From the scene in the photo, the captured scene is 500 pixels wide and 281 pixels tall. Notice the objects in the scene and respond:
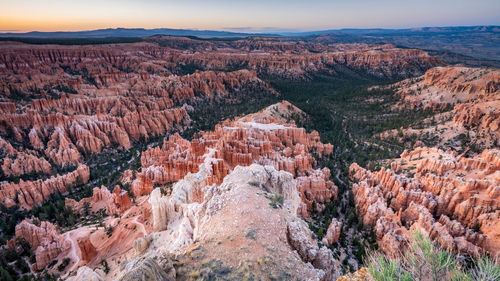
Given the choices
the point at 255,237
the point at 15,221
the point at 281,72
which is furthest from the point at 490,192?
the point at 281,72

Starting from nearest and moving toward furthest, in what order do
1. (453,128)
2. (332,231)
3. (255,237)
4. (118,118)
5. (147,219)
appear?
(255,237), (332,231), (147,219), (453,128), (118,118)

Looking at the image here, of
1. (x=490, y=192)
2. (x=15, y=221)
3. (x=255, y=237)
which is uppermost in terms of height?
(x=255, y=237)

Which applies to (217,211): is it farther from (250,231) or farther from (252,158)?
(252,158)

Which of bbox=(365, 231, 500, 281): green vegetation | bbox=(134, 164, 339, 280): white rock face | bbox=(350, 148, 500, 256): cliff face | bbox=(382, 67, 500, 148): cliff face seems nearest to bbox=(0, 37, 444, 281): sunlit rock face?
bbox=(134, 164, 339, 280): white rock face

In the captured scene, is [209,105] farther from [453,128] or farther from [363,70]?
[363,70]

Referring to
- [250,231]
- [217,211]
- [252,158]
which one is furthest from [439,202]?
[250,231]

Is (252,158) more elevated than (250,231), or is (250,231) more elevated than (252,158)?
(250,231)

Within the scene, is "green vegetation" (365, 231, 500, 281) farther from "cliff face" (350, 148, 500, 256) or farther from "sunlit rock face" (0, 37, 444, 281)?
"cliff face" (350, 148, 500, 256)

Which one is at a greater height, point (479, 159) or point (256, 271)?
point (256, 271)
